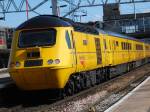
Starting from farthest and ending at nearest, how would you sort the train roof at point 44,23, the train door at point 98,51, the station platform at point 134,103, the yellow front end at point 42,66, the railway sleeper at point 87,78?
1. the train door at point 98,51
2. the railway sleeper at point 87,78
3. the train roof at point 44,23
4. the yellow front end at point 42,66
5. the station platform at point 134,103

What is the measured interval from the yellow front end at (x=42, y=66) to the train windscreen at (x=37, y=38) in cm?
18

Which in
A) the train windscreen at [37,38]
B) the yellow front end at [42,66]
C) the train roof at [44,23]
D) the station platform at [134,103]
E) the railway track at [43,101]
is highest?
the train roof at [44,23]

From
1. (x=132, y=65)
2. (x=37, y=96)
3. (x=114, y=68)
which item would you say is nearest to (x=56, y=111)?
(x=37, y=96)

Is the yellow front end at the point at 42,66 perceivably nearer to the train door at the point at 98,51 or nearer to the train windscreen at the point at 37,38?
the train windscreen at the point at 37,38

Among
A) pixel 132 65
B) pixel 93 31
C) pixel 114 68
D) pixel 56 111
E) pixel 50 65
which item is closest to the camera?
pixel 56 111

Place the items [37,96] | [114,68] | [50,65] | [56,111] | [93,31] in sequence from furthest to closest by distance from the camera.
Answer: [114,68] < [93,31] < [37,96] < [50,65] < [56,111]

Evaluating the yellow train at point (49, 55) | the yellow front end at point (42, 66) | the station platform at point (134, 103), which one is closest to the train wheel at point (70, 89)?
the yellow train at point (49, 55)

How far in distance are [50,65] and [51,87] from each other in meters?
1.00

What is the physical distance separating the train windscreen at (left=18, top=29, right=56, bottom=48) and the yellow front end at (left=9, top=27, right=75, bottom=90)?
18cm

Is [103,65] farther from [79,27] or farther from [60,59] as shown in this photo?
[60,59]

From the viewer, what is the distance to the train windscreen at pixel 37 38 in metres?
17.5

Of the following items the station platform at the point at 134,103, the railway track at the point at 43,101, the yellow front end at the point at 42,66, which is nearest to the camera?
the station platform at the point at 134,103

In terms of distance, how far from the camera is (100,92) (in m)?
20.6

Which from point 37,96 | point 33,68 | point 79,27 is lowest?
point 37,96
